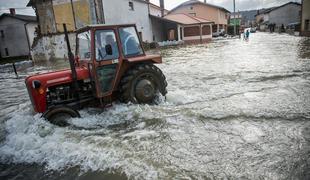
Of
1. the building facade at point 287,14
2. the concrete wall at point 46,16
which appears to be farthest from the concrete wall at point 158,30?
the building facade at point 287,14

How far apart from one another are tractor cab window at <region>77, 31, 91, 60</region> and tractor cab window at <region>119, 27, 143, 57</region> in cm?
82

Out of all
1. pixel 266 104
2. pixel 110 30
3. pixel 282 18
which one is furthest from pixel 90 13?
pixel 282 18

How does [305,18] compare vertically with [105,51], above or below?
above

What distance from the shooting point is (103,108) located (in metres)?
6.23

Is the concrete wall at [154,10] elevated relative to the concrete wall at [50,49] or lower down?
elevated

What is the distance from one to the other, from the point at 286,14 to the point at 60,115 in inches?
2744

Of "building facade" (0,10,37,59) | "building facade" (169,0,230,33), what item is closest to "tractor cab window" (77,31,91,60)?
"building facade" (0,10,37,59)

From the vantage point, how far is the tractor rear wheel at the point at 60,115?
519cm

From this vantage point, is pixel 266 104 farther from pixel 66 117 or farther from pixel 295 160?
pixel 66 117

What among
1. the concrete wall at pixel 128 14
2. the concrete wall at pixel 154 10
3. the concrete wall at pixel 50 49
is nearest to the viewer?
the concrete wall at pixel 128 14

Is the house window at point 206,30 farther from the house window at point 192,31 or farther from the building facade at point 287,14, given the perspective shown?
the building facade at point 287,14

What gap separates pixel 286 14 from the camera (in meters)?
62.4

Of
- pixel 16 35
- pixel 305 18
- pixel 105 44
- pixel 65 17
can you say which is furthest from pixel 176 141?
pixel 16 35

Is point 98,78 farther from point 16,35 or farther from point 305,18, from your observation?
point 16,35
